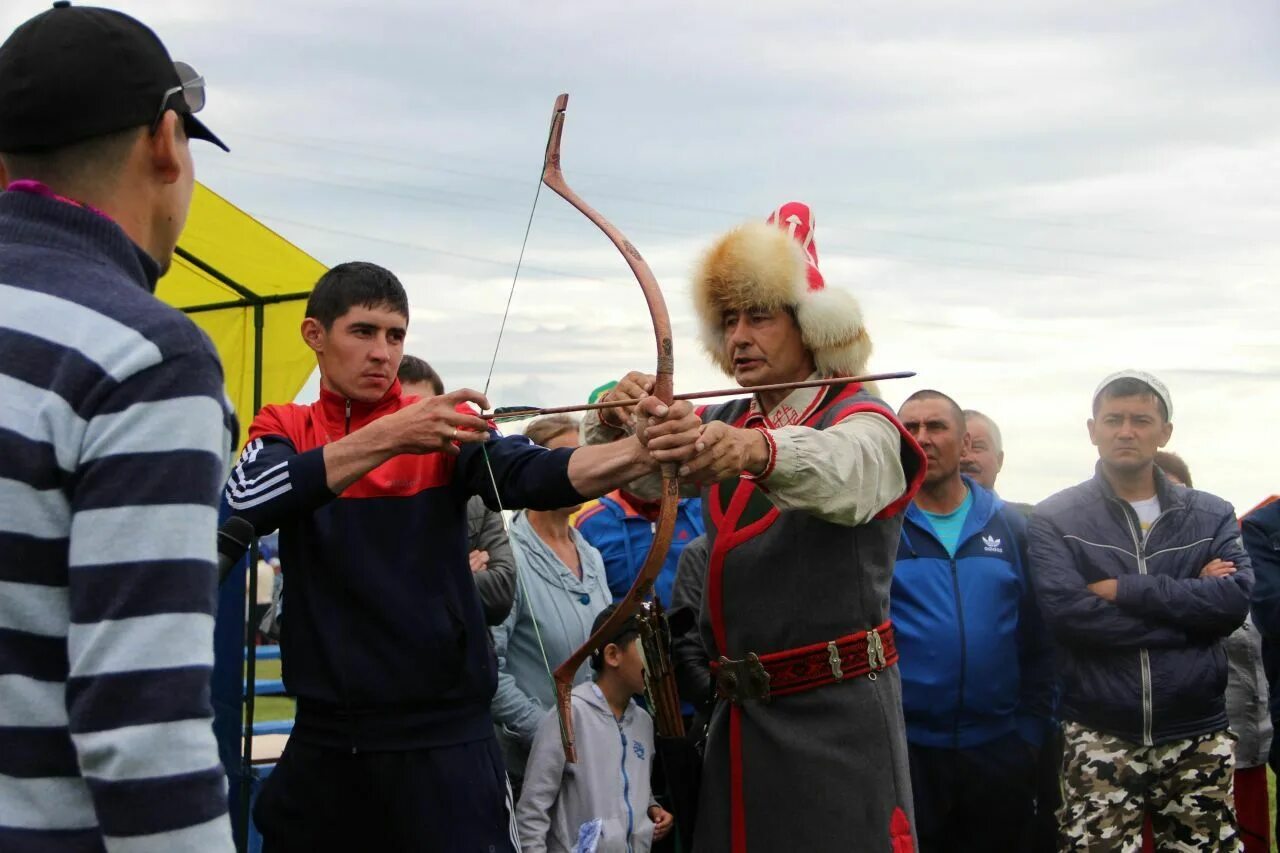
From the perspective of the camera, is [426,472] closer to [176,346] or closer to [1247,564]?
[176,346]

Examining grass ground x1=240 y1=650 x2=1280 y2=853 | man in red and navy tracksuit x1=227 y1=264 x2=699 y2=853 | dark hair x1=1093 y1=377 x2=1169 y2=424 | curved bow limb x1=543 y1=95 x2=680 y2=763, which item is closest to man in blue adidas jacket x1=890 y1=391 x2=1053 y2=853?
dark hair x1=1093 y1=377 x2=1169 y2=424

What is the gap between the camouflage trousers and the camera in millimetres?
4582

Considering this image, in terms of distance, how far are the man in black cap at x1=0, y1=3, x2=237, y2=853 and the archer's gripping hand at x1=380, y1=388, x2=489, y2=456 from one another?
1.31m

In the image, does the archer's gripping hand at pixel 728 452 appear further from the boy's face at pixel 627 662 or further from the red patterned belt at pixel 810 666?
the boy's face at pixel 627 662

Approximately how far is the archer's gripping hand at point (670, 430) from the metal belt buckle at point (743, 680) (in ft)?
1.96

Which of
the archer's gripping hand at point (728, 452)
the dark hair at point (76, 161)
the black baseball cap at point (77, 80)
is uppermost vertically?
the black baseball cap at point (77, 80)

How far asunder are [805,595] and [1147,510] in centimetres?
226

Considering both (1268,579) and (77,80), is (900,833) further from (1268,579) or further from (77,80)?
(1268,579)

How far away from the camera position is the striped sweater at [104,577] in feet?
4.68

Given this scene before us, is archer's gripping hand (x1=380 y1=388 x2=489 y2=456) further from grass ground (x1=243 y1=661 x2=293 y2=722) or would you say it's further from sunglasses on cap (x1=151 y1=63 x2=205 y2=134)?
grass ground (x1=243 y1=661 x2=293 y2=722)

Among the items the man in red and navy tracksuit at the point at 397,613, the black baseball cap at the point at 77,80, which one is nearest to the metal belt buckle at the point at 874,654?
the man in red and navy tracksuit at the point at 397,613

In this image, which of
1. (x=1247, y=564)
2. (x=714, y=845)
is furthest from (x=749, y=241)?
(x=1247, y=564)

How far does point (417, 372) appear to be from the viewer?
465 centimetres

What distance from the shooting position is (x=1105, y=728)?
464cm
